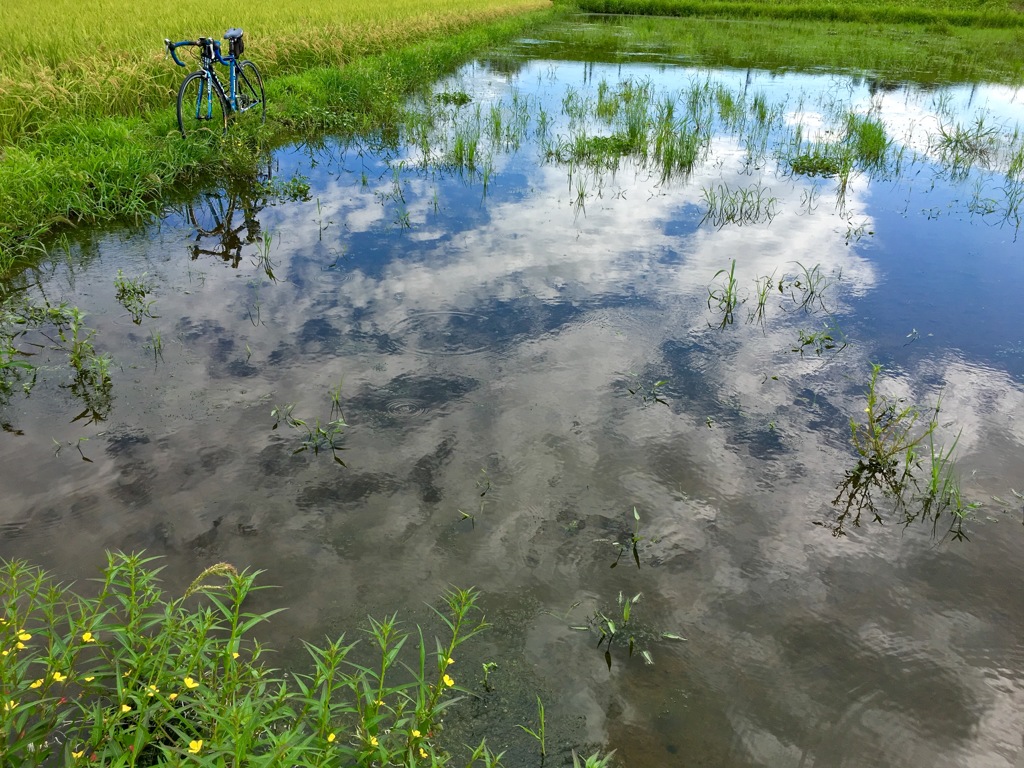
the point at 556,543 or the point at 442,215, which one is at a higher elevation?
the point at 442,215

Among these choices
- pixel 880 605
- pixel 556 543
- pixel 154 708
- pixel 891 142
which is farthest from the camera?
pixel 891 142

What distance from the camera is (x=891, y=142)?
363 inches

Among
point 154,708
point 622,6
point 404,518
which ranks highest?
point 622,6

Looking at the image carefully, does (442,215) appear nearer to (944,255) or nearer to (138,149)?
→ (138,149)

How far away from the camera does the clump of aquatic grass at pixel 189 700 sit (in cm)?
158

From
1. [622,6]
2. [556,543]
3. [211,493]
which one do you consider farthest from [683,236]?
[622,6]

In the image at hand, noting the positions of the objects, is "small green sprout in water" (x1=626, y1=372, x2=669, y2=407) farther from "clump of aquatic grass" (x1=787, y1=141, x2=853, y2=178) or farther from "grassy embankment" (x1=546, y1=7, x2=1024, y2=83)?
"grassy embankment" (x1=546, y1=7, x2=1024, y2=83)

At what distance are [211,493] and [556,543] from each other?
1659mm

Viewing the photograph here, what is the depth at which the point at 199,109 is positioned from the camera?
301 inches

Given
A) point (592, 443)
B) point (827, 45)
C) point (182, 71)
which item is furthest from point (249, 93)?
point (827, 45)

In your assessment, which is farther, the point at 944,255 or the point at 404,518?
the point at 944,255

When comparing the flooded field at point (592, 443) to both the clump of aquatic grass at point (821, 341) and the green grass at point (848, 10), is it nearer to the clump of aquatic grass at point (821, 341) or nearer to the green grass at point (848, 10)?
the clump of aquatic grass at point (821, 341)

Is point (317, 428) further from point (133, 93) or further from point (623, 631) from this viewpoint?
point (133, 93)

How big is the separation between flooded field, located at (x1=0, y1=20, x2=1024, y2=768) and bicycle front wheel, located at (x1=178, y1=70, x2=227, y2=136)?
4.76ft
